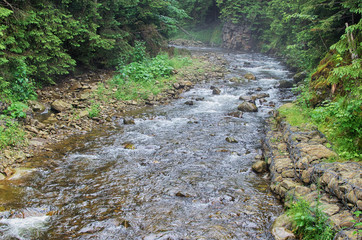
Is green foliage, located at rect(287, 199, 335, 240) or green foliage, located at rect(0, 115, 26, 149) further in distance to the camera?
green foliage, located at rect(0, 115, 26, 149)

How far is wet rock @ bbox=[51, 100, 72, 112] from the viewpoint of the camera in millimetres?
9398

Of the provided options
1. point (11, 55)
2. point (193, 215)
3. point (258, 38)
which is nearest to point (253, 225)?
point (193, 215)

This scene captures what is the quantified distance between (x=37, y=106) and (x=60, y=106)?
0.75 m

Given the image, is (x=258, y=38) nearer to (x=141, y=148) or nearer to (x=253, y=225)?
(x=141, y=148)

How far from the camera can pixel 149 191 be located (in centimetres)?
548

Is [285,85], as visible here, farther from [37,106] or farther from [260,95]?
[37,106]

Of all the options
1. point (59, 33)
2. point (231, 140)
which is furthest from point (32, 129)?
point (231, 140)

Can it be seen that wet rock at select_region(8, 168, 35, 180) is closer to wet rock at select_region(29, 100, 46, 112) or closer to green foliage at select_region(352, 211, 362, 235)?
wet rock at select_region(29, 100, 46, 112)

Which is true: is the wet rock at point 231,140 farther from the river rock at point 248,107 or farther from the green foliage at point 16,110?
the green foliage at point 16,110

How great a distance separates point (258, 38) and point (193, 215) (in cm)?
3547

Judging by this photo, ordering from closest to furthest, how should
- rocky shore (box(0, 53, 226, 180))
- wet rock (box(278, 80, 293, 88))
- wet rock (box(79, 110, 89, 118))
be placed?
rocky shore (box(0, 53, 226, 180)), wet rock (box(79, 110, 89, 118)), wet rock (box(278, 80, 293, 88))

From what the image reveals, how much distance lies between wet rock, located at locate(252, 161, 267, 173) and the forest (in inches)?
70.8

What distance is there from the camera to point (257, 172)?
6297 millimetres

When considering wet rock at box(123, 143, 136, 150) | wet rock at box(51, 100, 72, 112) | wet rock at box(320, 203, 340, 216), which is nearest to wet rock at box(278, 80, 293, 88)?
wet rock at box(123, 143, 136, 150)
